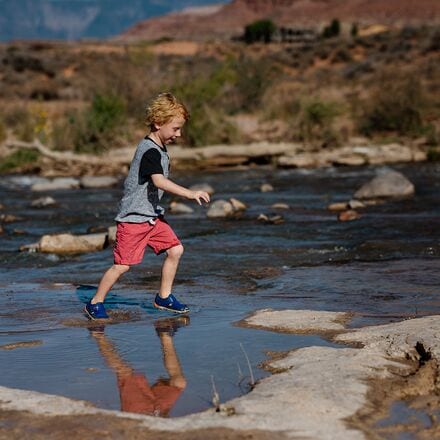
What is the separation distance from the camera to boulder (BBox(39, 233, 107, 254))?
10.4 meters

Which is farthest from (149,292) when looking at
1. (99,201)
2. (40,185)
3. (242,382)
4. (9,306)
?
(40,185)

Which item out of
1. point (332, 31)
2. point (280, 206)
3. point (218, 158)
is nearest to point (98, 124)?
point (218, 158)

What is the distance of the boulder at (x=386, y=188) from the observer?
14.8 meters

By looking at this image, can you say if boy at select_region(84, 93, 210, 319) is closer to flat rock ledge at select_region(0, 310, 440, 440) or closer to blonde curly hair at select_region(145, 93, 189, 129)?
blonde curly hair at select_region(145, 93, 189, 129)

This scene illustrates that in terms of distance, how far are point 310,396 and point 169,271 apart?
106 inches

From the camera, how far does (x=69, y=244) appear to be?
10461mm

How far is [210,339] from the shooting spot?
225 inches

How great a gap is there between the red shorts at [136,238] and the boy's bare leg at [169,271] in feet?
0.27

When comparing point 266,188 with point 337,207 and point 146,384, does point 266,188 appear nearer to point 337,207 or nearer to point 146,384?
point 337,207

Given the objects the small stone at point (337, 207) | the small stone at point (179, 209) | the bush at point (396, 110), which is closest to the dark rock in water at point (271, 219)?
the small stone at point (337, 207)

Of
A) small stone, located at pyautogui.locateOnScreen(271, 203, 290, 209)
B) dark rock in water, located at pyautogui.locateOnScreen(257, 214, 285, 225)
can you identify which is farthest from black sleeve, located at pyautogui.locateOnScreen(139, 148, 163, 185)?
small stone, located at pyautogui.locateOnScreen(271, 203, 290, 209)

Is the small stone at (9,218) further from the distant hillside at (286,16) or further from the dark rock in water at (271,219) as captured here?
the distant hillside at (286,16)

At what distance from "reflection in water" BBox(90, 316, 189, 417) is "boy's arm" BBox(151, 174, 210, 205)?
92 cm

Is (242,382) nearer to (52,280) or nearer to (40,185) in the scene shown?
(52,280)
